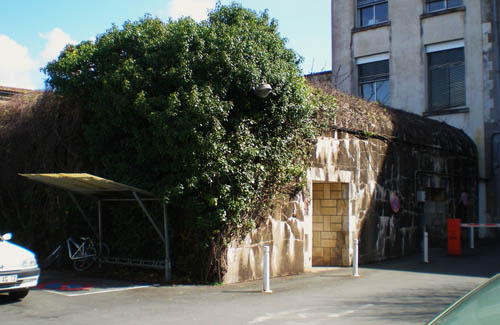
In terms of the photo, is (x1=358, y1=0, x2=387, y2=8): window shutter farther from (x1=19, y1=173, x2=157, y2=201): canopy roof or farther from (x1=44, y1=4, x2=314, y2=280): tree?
(x1=19, y1=173, x2=157, y2=201): canopy roof

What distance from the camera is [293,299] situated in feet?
30.3

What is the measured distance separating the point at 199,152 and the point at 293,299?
3.29 metres

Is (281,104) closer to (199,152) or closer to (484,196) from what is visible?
(199,152)

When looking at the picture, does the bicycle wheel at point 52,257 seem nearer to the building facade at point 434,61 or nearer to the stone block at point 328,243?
the stone block at point 328,243

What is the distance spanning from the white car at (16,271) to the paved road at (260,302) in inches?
10.4

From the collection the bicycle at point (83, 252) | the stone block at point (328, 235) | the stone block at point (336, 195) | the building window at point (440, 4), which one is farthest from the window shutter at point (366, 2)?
the bicycle at point (83, 252)

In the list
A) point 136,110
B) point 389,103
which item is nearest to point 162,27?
point 136,110

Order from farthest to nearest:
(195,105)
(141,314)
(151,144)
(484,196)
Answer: (484,196), (151,144), (195,105), (141,314)

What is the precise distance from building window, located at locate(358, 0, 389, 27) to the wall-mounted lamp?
54.9 feet

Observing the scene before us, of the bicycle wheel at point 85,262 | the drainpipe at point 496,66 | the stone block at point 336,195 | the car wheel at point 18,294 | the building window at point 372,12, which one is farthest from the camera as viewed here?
the building window at point 372,12

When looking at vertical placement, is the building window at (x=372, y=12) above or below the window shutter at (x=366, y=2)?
below

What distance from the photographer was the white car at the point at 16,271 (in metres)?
8.24

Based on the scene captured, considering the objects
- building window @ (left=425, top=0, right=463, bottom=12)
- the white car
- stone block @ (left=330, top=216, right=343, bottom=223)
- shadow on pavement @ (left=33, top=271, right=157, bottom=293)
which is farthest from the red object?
the white car

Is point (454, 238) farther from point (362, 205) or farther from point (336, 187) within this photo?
point (336, 187)
